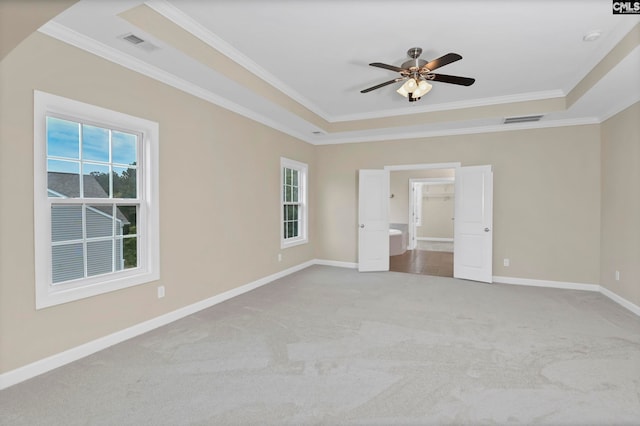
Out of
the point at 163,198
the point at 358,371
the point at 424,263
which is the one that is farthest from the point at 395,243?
the point at 163,198

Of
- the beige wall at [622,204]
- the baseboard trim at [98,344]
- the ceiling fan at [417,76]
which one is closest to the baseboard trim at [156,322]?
the baseboard trim at [98,344]

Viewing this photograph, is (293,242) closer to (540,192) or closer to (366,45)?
(366,45)

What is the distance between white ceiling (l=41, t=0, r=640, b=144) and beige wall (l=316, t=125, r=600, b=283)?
562 mm

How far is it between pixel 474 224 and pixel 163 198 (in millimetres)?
4775

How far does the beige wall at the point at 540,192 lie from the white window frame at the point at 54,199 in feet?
14.6

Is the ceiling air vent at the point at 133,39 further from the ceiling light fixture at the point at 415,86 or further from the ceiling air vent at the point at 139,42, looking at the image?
the ceiling light fixture at the point at 415,86

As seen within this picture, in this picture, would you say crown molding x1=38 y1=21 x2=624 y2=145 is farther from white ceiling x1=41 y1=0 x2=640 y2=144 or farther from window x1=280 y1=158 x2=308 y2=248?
window x1=280 y1=158 x2=308 y2=248

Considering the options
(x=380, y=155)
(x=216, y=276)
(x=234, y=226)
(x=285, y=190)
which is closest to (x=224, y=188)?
(x=234, y=226)

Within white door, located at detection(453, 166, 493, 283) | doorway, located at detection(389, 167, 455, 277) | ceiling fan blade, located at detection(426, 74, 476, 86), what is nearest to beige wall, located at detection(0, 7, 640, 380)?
white door, located at detection(453, 166, 493, 283)

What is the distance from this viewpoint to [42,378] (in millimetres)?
2299

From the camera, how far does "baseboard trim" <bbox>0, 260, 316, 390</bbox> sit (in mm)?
2240

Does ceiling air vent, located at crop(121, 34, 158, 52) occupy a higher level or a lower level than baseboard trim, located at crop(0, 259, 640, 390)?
higher

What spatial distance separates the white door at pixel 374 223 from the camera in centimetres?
610

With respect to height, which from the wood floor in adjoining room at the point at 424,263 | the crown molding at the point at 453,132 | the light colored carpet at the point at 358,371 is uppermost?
the crown molding at the point at 453,132
